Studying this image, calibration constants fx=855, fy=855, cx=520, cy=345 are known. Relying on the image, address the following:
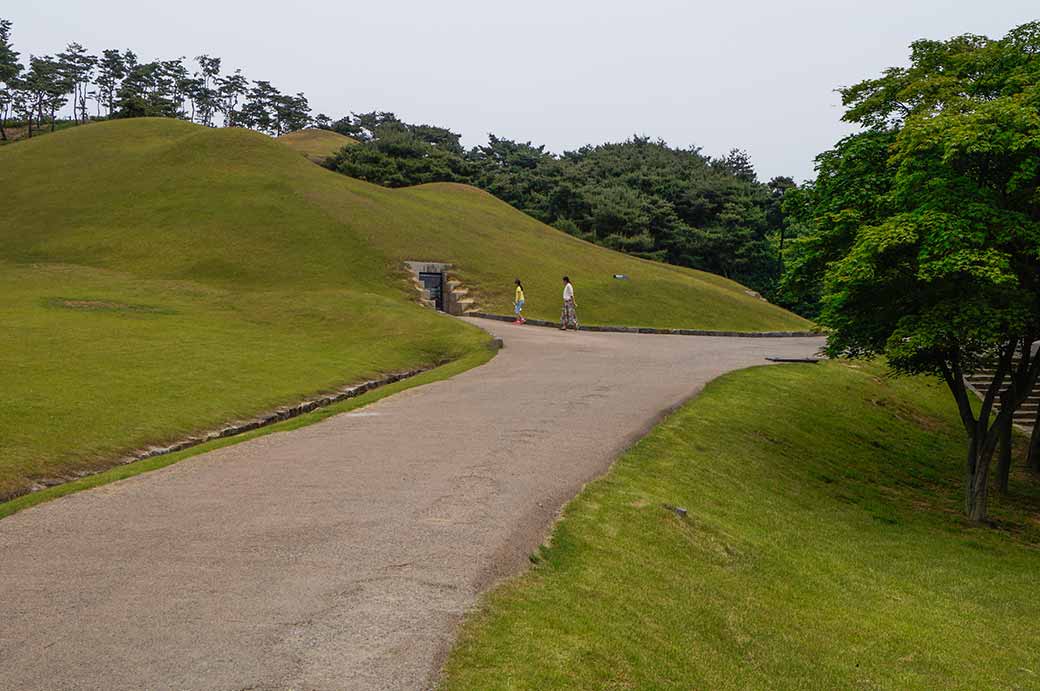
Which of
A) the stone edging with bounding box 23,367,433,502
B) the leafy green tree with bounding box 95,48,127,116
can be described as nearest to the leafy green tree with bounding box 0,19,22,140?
the leafy green tree with bounding box 95,48,127,116

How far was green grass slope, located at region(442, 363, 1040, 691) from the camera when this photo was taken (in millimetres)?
7301

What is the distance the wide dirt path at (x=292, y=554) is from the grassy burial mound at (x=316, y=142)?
88945 mm

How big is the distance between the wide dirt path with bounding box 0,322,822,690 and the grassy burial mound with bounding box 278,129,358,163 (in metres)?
88.9

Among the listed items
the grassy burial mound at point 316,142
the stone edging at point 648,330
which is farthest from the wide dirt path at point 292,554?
the grassy burial mound at point 316,142

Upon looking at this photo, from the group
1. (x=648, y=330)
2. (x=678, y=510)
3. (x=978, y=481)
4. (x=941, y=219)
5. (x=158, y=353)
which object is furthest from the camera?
(x=648, y=330)

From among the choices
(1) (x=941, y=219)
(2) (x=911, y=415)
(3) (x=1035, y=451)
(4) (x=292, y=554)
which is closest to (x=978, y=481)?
(1) (x=941, y=219)

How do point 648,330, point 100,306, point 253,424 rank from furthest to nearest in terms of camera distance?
1. point 648,330
2. point 100,306
3. point 253,424

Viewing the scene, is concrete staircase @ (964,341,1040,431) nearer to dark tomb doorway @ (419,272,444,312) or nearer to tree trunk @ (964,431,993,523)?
tree trunk @ (964,431,993,523)

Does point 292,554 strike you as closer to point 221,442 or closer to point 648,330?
point 221,442

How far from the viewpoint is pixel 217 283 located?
131ft

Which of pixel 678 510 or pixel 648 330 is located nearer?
pixel 678 510

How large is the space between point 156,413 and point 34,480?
4.58m

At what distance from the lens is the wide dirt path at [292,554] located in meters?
6.20

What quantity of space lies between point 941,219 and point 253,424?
14.2 m
